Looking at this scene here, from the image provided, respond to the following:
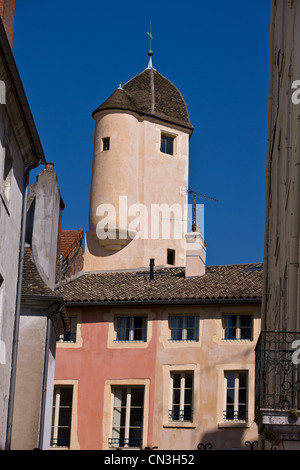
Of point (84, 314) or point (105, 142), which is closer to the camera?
point (84, 314)

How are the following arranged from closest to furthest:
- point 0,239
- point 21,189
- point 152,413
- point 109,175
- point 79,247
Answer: point 0,239, point 21,189, point 152,413, point 79,247, point 109,175

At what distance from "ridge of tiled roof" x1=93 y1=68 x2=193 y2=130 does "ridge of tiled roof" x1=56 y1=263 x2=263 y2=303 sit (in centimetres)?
1314

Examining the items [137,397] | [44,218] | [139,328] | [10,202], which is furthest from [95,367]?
[10,202]

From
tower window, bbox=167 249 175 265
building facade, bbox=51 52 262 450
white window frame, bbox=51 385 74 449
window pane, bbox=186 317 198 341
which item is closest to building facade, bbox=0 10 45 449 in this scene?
building facade, bbox=51 52 262 450

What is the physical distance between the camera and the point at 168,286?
4231 cm

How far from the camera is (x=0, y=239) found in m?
19.7

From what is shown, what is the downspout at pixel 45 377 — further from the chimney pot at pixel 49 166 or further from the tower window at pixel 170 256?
the tower window at pixel 170 256

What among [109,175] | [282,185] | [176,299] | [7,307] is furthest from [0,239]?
[109,175]

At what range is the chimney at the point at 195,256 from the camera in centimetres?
4375

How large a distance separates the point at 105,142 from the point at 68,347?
16453 mm

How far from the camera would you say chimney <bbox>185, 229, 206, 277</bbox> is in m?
43.8

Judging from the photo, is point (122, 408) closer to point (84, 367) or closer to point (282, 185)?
point (84, 367)

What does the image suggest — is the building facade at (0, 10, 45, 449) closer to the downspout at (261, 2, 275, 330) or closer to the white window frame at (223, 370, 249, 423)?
the downspout at (261, 2, 275, 330)

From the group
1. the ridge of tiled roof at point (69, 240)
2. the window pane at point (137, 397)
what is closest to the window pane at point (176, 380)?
the window pane at point (137, 397)
